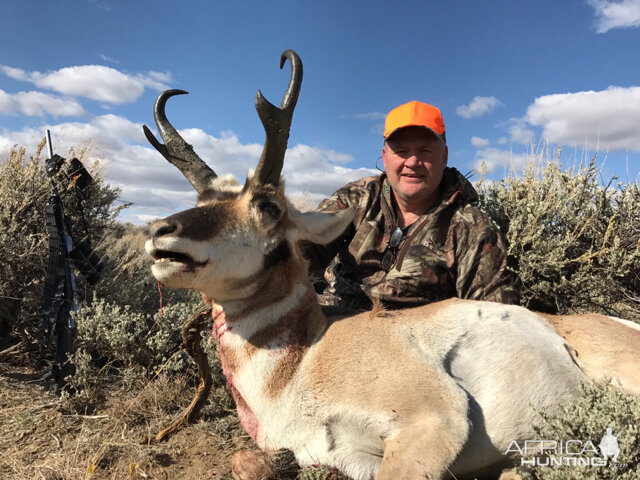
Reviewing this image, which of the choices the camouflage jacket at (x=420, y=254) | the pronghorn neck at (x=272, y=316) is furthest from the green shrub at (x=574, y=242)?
the pronghorn neck at (x=272, y=316)

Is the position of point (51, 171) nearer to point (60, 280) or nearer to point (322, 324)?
point (60, 280)

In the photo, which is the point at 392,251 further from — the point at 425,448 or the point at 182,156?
the point at 425,448

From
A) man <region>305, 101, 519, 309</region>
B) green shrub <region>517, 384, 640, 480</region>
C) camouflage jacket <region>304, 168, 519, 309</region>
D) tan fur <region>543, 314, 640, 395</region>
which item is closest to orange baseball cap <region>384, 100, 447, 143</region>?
man <region>305, 101, 519, 309</region>

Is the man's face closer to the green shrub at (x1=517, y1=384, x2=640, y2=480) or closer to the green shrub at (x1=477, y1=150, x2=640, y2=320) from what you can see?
the green shrub at (x1=477, y1=150, x2=640, y2=320)

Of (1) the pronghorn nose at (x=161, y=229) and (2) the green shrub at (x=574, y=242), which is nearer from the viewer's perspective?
(1) the pronghorn nose at (x=161, y=229)

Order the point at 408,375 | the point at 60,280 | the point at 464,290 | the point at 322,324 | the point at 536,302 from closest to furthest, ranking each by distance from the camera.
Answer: the point at 408,375, the point at 322,324, the point at 464,290, the point at 60,280, the point at 536,302

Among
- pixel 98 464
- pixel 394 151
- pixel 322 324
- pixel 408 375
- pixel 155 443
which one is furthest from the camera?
pixel 394 151

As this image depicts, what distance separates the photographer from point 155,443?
4297 millimetres

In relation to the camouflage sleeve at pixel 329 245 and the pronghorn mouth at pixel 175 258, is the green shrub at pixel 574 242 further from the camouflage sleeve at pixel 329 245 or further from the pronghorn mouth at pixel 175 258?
the pronghorn mouth at pixel 175 258

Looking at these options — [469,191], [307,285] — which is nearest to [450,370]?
[307,285]

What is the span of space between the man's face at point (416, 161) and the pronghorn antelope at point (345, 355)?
182 cm

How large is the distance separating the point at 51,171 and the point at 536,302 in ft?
23.9

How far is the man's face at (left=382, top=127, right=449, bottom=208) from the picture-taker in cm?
521

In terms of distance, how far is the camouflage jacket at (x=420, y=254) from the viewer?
483cm
